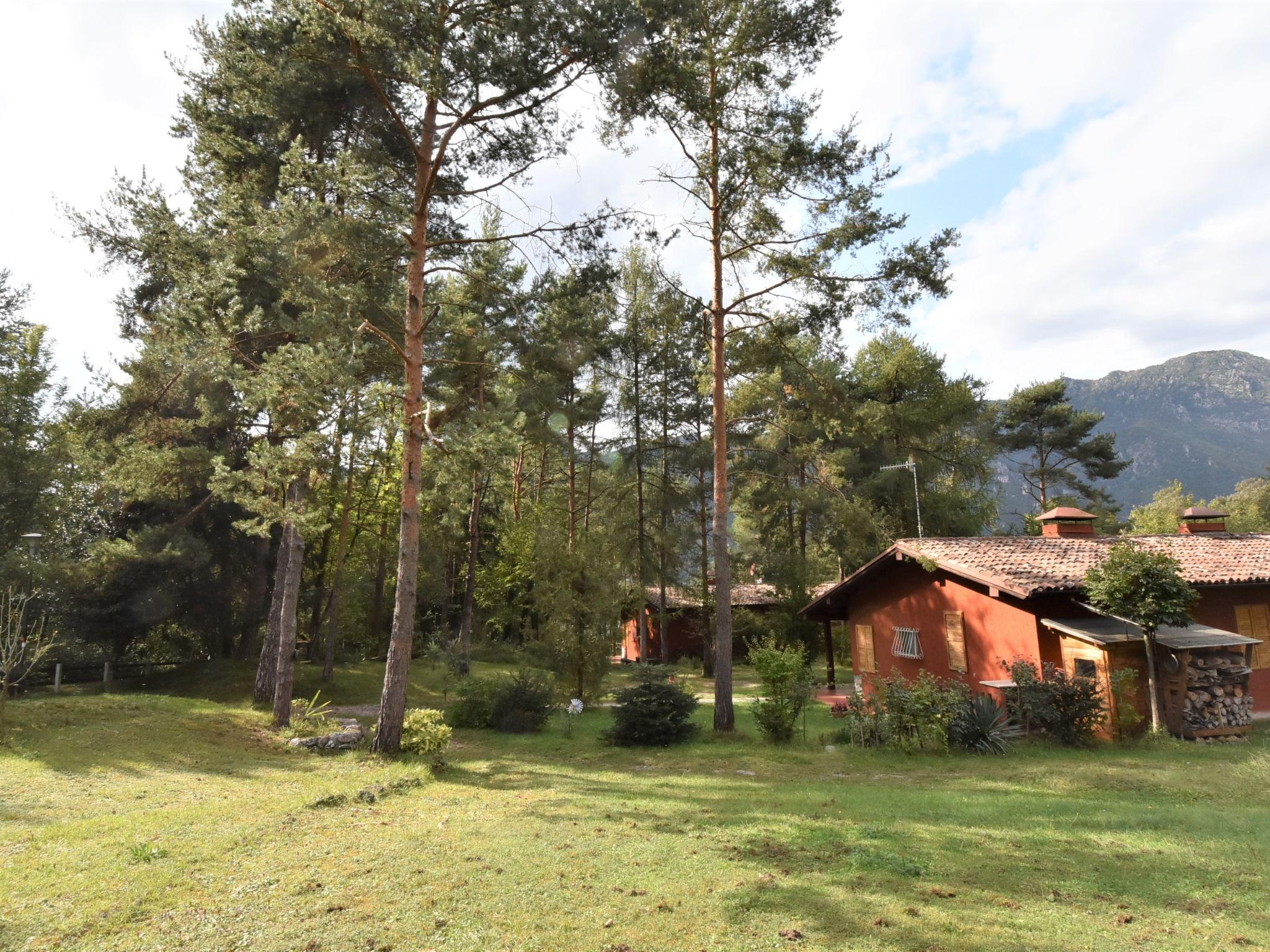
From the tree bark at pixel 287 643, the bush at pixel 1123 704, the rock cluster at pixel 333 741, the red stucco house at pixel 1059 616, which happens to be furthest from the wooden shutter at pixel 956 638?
the tree bark at pixel 287 643

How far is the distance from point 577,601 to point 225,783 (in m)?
8.78

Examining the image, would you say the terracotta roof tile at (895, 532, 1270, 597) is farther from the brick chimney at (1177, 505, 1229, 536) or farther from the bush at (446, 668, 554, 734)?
the bush at (446, 668, 554, 734)

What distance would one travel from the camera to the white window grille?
16828mm

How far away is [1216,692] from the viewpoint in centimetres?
1231

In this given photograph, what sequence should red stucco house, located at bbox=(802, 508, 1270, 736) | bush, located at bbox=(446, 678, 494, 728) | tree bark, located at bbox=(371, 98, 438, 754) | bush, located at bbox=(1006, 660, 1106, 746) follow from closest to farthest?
1. tree bark, located at bbox=(371, 98, 438, 754)
2. bush, located at bbox=(1006, 660, 1106, 746)
3. red stucco house, located at bbox=(802, 508, 1270, 736)
4. bush, located at bbox=(446, 678, 494, 728)

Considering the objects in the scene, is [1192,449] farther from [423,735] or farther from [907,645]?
[423,735]

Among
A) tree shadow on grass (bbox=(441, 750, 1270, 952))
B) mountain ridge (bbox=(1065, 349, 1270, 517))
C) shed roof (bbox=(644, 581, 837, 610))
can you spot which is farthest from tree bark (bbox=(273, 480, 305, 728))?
mountain ridge (bbox=(1065, 349, 1270, 517))

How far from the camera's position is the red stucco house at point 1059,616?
1234 cm

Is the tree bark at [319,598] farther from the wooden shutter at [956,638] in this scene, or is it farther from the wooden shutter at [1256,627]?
the wooden shutter at [1256,627]

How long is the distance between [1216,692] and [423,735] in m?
13.8

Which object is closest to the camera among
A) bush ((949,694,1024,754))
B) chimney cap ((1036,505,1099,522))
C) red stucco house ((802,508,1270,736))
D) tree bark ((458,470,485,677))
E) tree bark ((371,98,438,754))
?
tree bark ((371,98,438,754))

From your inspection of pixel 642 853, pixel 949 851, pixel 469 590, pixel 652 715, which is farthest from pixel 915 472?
pixel 642 853

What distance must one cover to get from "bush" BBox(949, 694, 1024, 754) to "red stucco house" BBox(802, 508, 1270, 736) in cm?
197

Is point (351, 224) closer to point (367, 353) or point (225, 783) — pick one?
point (367, 353)
